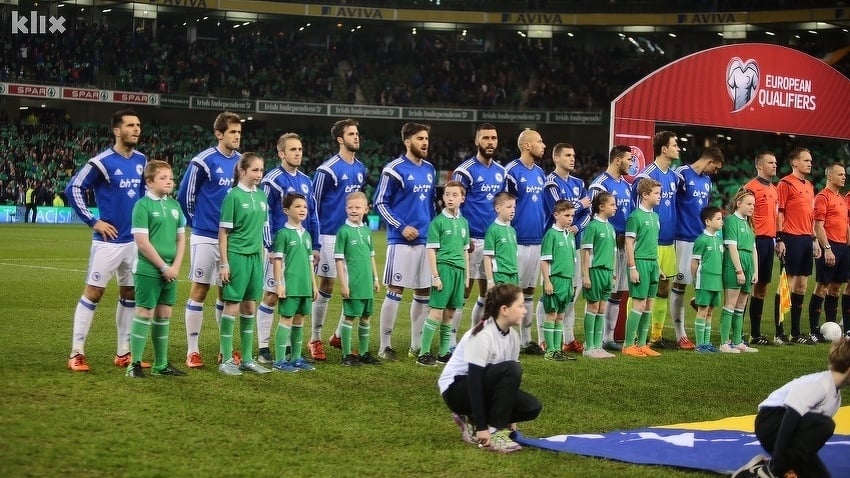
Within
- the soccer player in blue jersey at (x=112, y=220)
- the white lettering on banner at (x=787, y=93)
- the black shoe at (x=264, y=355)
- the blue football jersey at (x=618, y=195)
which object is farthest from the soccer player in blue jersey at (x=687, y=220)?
the soccer player in blue jersey at (x=112, y=220)

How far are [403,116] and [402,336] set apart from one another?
3608 cm

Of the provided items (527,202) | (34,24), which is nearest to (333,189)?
(527,202)

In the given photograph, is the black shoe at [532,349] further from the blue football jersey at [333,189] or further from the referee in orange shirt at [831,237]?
the referee in orange shirt at [831,237]

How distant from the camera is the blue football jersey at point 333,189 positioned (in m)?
10.5

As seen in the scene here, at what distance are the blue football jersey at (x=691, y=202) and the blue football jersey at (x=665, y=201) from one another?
20cm

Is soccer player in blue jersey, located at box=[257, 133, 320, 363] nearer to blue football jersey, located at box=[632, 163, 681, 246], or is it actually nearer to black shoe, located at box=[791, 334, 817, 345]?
blue football jersey, located at box=[632, 163, 681, 246]

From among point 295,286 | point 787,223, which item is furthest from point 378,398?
point 787,223

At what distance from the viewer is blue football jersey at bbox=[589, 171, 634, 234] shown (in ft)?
38.6

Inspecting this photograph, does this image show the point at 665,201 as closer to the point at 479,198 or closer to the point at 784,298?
the point at 784,298

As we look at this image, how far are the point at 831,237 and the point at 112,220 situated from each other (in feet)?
30.5

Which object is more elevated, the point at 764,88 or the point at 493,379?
the point at 764,88

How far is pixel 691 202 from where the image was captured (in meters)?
12.3

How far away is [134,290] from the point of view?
895 cm

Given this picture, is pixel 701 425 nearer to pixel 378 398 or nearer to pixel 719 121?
pixel 378 398
